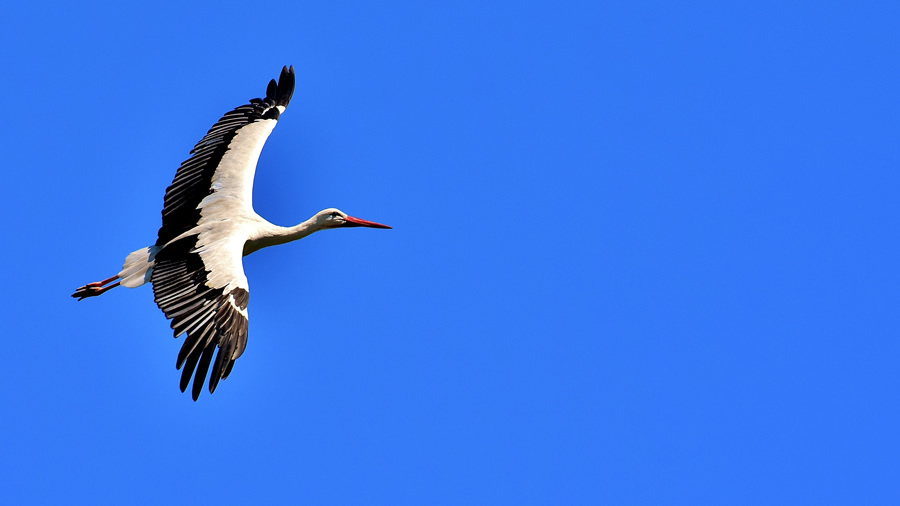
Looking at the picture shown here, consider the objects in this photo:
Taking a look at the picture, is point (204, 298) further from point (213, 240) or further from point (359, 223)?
point (359, 223)

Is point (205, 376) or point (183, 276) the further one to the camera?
point (183, 276)

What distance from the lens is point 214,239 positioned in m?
12.6

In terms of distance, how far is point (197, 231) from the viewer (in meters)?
12.7

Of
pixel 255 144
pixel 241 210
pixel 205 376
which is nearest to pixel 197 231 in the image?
pixel 241 210

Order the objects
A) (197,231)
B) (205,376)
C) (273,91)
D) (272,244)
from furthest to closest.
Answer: (273,91), (272,244), (197,231), (205,376)

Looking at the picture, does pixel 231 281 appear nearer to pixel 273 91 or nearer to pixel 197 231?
pixel 197 231

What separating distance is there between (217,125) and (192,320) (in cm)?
358

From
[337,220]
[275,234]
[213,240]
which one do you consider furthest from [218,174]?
[337,220]

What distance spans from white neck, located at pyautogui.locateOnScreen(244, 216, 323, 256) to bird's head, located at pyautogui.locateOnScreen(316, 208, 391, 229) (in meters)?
0.07

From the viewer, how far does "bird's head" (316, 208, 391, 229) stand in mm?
13883

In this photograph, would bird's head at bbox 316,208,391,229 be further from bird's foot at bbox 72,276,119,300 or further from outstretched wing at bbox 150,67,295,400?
bird's foot at bbox 72,276,119,300

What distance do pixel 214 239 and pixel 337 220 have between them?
1.95 m

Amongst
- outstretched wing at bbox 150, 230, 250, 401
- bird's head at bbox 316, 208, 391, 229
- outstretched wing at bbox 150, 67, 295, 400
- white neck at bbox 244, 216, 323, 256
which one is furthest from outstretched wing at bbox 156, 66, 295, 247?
bird's head at bbox 316, 208, 391, 229

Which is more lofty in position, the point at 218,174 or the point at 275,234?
the point at 218,174
